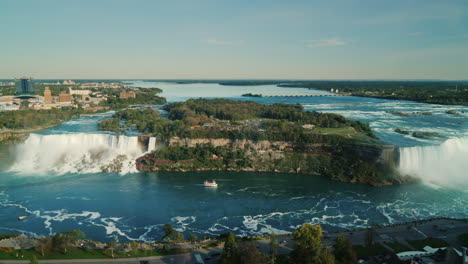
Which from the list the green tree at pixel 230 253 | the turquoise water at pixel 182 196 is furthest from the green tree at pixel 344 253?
the turquoise water at pixel 182 196

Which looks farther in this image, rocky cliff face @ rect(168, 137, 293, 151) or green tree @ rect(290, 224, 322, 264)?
rocky cliff face @ rect(168, 137, 293, 151)

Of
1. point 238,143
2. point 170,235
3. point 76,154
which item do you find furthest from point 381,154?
point 76,154

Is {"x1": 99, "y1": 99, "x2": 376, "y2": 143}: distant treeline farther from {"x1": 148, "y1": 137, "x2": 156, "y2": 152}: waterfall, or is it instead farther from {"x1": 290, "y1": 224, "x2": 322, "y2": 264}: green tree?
{"x1": 290, "y1": 224, "x2": 322, "y2": 264}: green tree

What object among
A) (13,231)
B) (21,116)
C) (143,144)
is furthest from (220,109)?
(13,231)

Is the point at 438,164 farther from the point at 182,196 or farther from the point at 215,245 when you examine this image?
the point at 215,245

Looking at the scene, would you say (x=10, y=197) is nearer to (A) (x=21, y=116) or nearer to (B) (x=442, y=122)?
(A) (x=21, y=116)

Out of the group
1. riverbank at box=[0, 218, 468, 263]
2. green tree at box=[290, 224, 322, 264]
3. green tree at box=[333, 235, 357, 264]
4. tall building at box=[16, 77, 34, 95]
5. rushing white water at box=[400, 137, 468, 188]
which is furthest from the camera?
tall building at box=[16, 77, 34, 95]

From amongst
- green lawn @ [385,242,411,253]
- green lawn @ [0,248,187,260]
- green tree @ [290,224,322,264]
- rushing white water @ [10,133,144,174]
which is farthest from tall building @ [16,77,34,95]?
green lawn @ [385,242,411,253]
